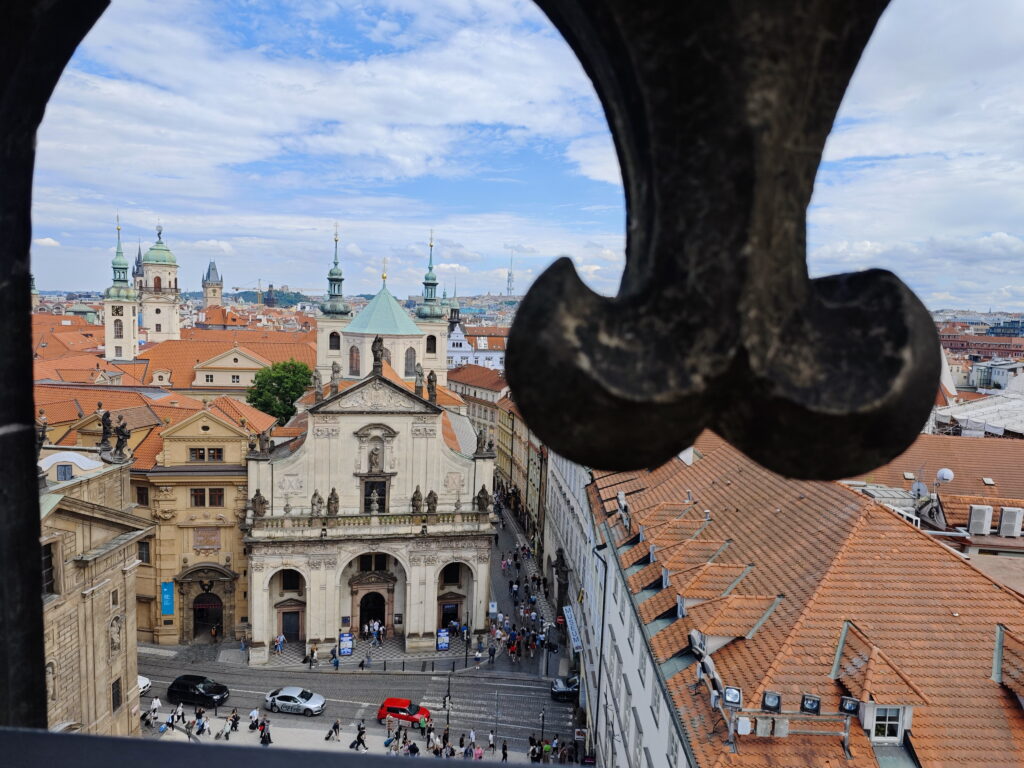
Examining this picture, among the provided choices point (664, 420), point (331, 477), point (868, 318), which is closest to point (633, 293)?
point (664, 420)

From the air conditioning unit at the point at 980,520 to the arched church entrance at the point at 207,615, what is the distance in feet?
114

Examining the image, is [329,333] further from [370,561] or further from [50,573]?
[50,573]

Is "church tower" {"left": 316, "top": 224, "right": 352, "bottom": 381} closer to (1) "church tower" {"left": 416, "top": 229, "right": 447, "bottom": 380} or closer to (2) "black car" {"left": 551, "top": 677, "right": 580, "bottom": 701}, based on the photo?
(1) "church tower" {"left": 416, "top": 229, "right": 447, "bottom": 380}

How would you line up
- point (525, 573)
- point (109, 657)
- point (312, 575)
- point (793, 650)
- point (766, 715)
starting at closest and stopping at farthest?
1. point (766, 715)
2. point (793, 650)
3. point (109, 657)
4. point (312, 575)
5. point (525, 573)

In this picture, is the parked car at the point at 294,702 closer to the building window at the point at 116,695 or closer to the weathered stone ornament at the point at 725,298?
the building window at the point at 116,695

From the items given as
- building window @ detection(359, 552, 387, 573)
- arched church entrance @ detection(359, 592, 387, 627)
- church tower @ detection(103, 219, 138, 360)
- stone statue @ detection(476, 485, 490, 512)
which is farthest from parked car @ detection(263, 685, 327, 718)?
church tower @ detection(103, 219, 138, 360)

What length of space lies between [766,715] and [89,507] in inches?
781

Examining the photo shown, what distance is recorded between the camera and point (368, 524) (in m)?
40.6

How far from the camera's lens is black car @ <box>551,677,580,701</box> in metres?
35.9

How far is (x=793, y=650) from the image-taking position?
15.4 metres

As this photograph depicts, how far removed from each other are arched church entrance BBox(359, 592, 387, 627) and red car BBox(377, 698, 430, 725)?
898 cm

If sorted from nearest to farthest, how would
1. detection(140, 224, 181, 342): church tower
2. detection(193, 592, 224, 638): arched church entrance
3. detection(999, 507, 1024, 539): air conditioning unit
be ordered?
detection(999, 507, 1024, 539): air conditioning unit, detection(193, 592, 224, 638): arched church entrance, detection(140, 224, 181, 342): church tower

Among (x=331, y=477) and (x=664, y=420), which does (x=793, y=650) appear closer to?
(x=664, y=420)

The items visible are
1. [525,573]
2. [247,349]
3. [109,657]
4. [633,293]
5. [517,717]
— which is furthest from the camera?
[247,349]
